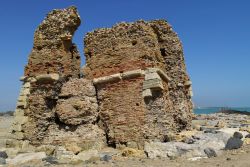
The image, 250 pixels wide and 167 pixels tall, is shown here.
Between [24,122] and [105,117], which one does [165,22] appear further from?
[24,122]

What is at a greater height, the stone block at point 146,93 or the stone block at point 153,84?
the stone block at point 153,84

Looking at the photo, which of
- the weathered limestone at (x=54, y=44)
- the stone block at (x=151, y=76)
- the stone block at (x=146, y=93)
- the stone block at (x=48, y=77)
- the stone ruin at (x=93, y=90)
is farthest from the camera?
the weathered limestone at (x=54, y=44)

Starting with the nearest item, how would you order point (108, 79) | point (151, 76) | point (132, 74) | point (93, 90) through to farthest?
point (151, 76), point (132, 74), point (108, 79), point (93, 90)

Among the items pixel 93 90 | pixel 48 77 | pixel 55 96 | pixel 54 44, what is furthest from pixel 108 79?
pixel 54 44

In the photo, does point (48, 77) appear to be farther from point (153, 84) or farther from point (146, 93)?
point (153, 84)

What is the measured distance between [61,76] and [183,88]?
511 centimetres

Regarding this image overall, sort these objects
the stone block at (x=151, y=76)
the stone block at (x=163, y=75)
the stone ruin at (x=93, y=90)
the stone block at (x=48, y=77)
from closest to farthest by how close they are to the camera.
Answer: the stone block at (x=151, y=76) < the stone ruin at (x=93, y=90) < the stone block at (x=163, y=75) < the stone block at (x=48, y=77)

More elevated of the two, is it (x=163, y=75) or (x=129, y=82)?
(x=163, y=75)

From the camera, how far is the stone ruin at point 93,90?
11.8 metres

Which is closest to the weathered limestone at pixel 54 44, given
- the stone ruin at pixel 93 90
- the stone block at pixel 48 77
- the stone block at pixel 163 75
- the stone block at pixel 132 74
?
the stone ruin at pixel 93 90

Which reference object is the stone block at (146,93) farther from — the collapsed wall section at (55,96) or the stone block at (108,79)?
the collapsed wall section at (55,96)

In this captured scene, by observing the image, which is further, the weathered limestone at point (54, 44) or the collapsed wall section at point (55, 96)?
the weathered limestone at point (54, 44)

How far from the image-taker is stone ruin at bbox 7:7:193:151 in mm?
11789

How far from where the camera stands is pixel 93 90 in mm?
12492
